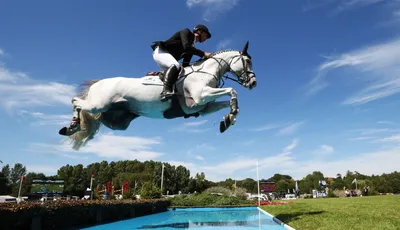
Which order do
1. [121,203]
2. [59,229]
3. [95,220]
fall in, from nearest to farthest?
[59,229], [95,220], [121,203]

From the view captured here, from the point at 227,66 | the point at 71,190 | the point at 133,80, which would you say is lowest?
the point at 71,190

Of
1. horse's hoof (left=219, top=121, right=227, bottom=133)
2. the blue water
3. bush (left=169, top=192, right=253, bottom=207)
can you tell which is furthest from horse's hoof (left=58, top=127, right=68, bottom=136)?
bush (left=169, top=192, right=253, bottom=207)

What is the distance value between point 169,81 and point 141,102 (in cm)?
39

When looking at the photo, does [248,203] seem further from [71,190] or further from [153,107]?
[71,190]

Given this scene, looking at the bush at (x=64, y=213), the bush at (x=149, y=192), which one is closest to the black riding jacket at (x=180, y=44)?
the bush at (x=64, y=213)

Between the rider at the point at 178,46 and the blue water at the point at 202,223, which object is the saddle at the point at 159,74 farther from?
the blue water at the point at 202,223

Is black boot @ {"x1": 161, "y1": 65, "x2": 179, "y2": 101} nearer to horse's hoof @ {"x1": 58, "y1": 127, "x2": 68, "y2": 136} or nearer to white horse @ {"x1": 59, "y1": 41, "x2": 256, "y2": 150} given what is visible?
white horse @ {"x1": 59, "y1": 41, "x2": 256, "y2": 150}

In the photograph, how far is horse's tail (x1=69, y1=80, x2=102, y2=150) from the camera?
3.32 metres

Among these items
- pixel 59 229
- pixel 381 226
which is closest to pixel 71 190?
pixel 59 229

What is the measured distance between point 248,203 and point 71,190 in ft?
136

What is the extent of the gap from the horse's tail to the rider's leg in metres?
0.90

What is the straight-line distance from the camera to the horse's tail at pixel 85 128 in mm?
3324

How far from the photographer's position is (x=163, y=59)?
3.45 metres

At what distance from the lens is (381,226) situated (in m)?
5.79
